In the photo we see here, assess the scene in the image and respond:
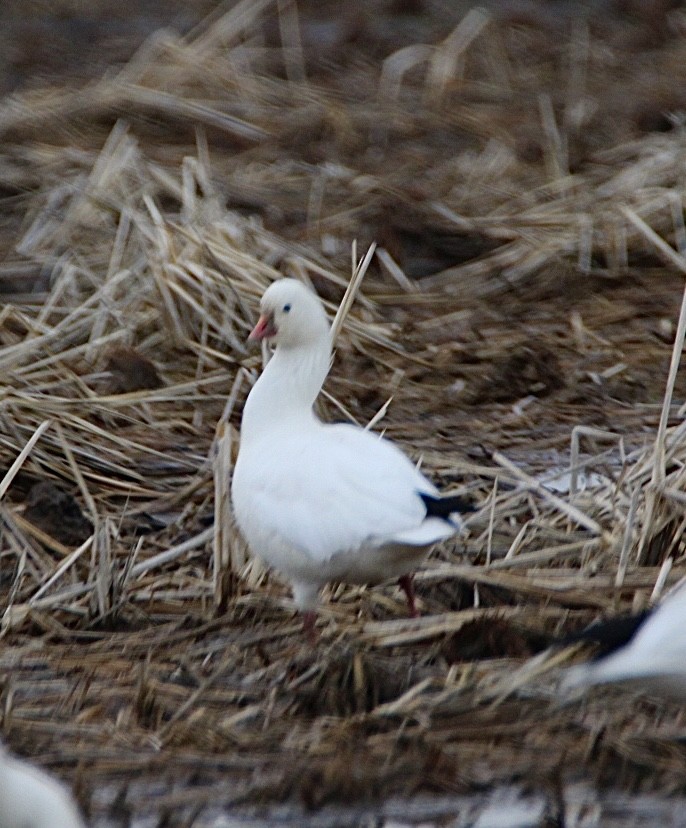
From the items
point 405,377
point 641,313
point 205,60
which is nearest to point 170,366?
point 405,377

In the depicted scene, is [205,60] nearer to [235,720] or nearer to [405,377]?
[405,377]

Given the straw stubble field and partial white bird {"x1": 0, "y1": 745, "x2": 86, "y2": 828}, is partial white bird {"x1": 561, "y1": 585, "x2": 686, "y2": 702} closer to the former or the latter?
the straw stubble field

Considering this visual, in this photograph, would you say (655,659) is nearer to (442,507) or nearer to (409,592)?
(442,507)

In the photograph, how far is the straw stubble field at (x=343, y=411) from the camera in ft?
10.1

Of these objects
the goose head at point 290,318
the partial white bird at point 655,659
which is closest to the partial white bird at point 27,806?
the partial white bird at point 655,659

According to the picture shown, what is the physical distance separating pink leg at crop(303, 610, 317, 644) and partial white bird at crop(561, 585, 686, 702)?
0.91 meters

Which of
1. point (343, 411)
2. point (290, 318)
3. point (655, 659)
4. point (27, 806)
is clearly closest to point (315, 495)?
point (290, 318)

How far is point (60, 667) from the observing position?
3.63 metres

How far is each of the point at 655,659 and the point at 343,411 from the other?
2235 mm

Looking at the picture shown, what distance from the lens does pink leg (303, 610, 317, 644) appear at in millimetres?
3682

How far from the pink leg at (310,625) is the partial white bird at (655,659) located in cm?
91

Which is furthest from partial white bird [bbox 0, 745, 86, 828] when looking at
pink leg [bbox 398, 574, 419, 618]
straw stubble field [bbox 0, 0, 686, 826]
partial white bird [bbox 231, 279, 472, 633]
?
pink leg [bbox 398, 574, 419, 618]

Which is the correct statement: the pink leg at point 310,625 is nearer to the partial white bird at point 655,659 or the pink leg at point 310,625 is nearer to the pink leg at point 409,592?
the pink leg at point 409,592

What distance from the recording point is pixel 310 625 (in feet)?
12.1
